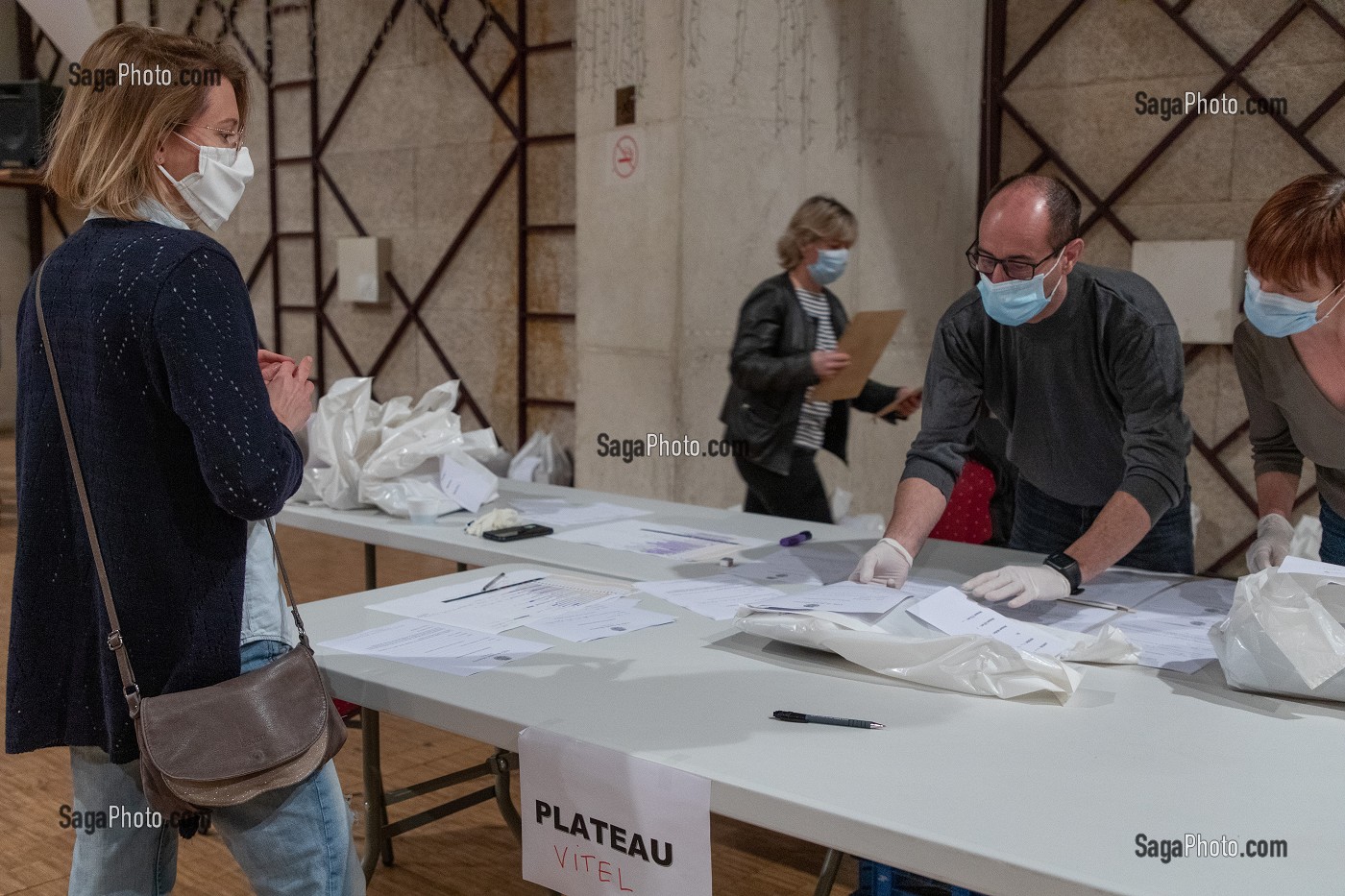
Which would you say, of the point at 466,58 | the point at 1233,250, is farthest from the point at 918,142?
the point at 466,58

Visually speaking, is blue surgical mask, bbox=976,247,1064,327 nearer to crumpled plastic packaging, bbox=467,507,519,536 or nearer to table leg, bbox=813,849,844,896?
table leg, bbox=813,849,844,896

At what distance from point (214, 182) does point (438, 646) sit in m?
0.69

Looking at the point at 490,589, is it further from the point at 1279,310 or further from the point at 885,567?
the point at 1279,310

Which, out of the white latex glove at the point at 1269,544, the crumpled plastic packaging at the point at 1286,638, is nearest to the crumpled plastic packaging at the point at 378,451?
the white latex glove at the point at 1269,544

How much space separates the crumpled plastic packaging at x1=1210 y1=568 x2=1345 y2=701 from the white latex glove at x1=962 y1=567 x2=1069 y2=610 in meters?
0.33

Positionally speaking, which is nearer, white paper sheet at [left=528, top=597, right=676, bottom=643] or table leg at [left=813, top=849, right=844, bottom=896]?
white paper sheet at [left=528, top=597, right=676, bottom=643]

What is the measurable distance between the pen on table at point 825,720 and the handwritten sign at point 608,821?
0.20 metres

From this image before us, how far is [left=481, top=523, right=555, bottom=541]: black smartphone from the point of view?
8.03 feet

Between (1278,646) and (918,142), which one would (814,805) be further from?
(918,142)

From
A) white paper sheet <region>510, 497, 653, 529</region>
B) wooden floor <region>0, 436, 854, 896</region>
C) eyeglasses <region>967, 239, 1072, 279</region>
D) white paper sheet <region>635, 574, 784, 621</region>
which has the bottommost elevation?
wooden floor <region>0, 436, 854, 896</region>

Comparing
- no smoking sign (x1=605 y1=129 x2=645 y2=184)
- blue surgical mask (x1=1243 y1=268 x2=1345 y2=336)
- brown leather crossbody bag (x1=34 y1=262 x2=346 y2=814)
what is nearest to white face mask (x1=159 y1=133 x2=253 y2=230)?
brown leather crossbody bag (x1=34 y1=262 x2=346 y2=814)

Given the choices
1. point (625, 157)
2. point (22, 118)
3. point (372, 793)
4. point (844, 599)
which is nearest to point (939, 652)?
point (844, 599)

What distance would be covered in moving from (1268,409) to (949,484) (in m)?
0.55

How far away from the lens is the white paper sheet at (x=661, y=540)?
7.68 ft
